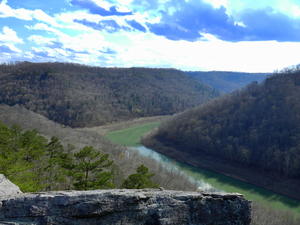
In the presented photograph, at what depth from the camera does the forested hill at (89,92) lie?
104 metres

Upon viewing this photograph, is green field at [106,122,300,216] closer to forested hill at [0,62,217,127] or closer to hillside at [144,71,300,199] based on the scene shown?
hillside at [144,71,300,199]

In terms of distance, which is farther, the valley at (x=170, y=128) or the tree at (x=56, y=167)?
the valley at (x=170, y=128)

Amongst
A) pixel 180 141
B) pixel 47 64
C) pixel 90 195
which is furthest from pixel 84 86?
pixel 90 195

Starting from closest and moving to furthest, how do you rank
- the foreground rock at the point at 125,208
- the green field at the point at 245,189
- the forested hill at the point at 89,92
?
the foreground rock at the point at 125,208
the green field at the point at 245,189
the forested hill at the point at 89,92

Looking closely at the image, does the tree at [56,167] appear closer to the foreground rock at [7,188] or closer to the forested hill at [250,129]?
the foreground rock at [7,188]

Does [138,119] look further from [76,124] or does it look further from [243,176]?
[243,176]

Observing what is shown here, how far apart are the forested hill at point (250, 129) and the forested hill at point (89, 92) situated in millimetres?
35450

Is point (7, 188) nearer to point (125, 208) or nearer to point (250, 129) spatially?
point (125, 208)

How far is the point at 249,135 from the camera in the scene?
62.8 m

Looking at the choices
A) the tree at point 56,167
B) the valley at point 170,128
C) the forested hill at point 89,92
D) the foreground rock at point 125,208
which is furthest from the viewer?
the forested hill at point 89,92

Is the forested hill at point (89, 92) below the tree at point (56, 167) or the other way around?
the other way around

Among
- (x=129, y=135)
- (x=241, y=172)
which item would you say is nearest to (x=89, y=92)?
(x=129, y=135)

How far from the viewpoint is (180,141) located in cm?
7262

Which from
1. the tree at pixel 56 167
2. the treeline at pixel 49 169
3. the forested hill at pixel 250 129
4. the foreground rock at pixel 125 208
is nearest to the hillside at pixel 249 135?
the forested hill at pixel 250 129
